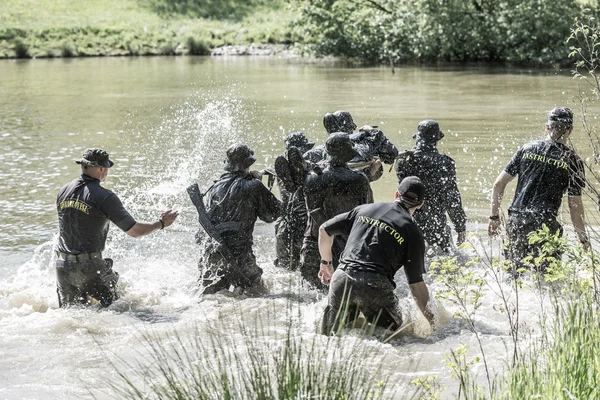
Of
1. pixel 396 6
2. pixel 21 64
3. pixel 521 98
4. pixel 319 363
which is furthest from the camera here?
pixel 21 64

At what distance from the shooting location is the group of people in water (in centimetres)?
747

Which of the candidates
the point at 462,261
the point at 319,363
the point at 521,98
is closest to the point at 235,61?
the point at 521,98

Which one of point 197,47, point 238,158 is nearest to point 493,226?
point 238,158

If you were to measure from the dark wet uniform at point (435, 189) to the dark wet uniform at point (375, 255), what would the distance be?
323cm

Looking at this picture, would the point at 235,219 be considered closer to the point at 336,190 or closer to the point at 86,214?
Result: the point at 336,190

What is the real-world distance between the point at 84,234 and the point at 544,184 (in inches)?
187

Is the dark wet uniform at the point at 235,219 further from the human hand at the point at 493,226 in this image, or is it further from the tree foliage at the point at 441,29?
the tree foliage at the point at 441,29

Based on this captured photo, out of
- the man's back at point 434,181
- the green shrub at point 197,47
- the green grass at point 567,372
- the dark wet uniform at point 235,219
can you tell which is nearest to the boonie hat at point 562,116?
the man's back at point 434,181

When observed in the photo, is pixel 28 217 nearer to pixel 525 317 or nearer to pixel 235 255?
pixel 235 255

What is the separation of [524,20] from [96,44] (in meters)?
30.3

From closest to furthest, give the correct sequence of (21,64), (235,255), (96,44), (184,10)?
(235,255)
(21,64)
(96,44)
(184,10)

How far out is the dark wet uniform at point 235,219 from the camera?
9672mm

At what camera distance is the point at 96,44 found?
5891 centimetres

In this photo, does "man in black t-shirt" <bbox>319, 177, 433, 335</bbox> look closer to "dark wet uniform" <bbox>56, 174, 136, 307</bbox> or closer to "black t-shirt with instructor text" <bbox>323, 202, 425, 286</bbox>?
"black t-shirt with instructor text" <bbox>323, 202, 425, 286</bbox>
